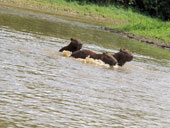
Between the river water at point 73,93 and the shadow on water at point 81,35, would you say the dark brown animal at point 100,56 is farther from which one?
the shadow on water at point 81,35

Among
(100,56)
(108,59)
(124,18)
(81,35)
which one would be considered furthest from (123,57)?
(124,18)

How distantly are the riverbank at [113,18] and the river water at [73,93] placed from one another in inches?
714

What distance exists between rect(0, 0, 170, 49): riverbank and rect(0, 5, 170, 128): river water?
1815cm

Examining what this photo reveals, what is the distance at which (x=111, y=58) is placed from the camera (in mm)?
17625

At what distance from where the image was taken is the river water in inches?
357

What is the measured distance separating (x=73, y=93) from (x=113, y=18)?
45928 mm

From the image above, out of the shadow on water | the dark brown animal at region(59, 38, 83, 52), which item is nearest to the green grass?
the shadow on water

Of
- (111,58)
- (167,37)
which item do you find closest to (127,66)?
(111,58)

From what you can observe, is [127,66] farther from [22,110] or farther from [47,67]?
[22,110]

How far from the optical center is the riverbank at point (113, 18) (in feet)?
123

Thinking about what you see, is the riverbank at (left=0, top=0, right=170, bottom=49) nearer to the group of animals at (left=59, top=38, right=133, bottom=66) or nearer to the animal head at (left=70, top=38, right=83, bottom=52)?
the group of animals at (left=59, top=38, right=133, bottom=66)

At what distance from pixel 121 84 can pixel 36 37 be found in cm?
949

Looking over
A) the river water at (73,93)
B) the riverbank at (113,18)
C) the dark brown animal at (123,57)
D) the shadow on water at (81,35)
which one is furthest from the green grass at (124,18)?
→ the river water at (73,93)

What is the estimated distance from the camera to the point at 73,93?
11.4 metres
